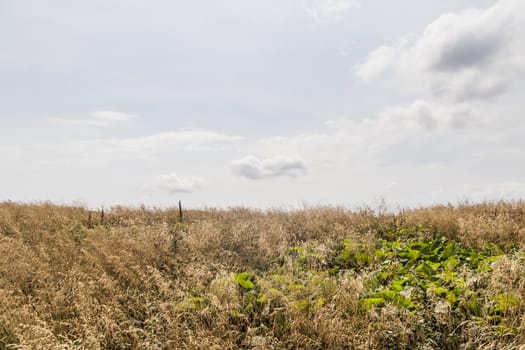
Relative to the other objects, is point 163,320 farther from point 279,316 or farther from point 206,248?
point 206,248

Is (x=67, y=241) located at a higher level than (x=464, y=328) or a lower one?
higher

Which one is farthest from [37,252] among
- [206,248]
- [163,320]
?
[163,320]

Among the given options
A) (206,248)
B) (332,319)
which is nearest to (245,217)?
(206,248)

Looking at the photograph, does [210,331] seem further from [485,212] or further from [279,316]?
[485,212]

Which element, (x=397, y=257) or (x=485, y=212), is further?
(x=485, y=212)

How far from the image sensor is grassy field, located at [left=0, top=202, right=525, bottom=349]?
4828mm

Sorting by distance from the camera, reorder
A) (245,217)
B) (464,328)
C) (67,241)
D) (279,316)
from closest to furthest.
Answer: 1. (464,328)
2. (279,316)
3. (67,241)
4. (245,217)

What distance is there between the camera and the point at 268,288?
234 inches

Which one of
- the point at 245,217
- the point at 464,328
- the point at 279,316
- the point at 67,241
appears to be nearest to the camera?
the point at 464,328

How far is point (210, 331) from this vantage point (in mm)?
5000

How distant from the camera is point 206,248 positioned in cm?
895

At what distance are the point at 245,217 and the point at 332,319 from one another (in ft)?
27.2

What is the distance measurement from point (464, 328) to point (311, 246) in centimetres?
426

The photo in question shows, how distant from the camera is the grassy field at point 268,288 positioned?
15.8 feet
